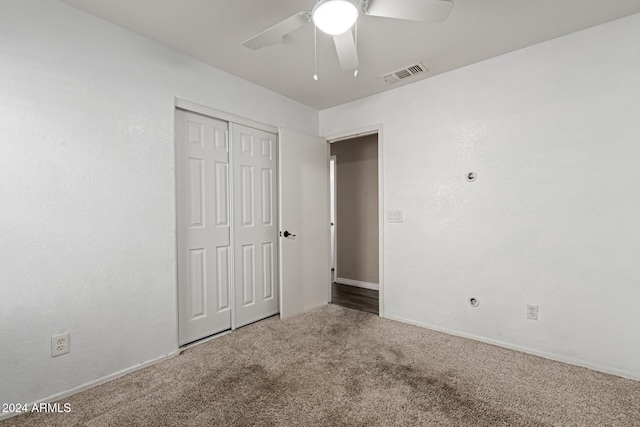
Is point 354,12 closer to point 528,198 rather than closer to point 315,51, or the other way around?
point 315,51

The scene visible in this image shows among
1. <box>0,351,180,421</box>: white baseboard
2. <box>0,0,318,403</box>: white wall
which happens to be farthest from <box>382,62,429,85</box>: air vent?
<box>0,351,180,421</box>: white baseboard

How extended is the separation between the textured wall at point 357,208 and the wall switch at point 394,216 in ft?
A: 4.22

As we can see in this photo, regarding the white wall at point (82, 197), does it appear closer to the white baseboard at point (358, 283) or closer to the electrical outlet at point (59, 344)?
the electrical outlet at point (59, 344)

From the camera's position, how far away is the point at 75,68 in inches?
71.1

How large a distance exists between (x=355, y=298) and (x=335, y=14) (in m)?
3.31

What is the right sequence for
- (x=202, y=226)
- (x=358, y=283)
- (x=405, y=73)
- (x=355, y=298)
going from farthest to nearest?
(x=358, y=283)
(x=355, y=298)
(x=405, y=73)
(x=202, y=226)

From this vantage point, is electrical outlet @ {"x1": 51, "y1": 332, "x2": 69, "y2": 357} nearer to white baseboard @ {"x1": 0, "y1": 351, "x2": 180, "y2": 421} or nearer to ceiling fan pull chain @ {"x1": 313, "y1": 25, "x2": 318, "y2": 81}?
white baseboard @ {"x1": 0, "y1": 351, "x2": 180, "y2": 421}

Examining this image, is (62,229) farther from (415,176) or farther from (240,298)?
(415,176)

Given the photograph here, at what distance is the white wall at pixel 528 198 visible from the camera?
6.47 feet

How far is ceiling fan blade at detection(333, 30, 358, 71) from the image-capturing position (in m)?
1.61

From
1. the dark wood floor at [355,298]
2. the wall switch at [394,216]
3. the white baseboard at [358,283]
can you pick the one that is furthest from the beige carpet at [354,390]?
the white baseboard at [358,283]

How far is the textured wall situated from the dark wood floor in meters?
0.26

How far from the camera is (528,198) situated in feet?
7.52

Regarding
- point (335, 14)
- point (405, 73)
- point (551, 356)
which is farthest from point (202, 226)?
point (551, 356)
